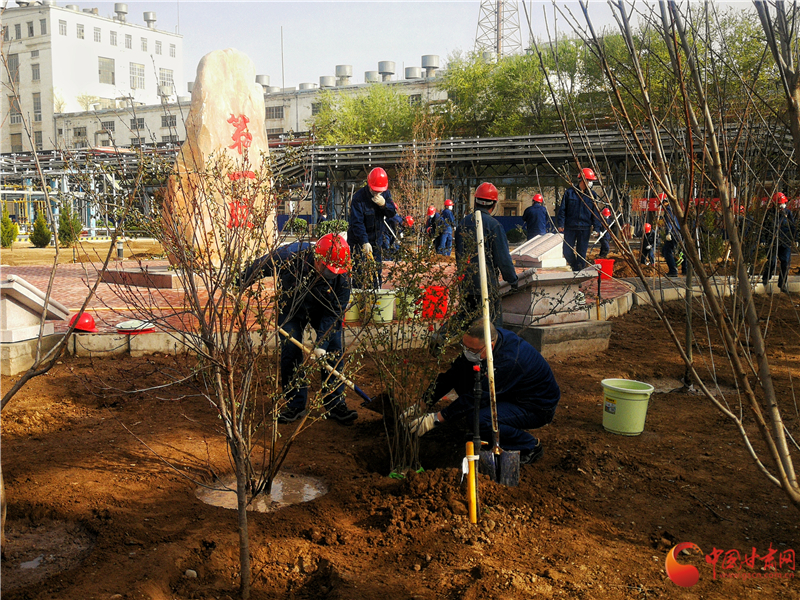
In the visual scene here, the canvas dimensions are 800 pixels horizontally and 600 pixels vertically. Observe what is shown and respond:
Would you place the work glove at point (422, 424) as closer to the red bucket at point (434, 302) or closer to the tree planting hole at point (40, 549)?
the red bucket at point (434, 302)

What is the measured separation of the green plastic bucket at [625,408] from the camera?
4773mm

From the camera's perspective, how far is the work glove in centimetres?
403

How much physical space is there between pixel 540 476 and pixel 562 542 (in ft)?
2.45

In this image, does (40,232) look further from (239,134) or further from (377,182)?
(377,182)

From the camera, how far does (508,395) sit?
14.4ft

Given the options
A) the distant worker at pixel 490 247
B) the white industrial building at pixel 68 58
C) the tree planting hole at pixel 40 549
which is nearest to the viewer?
the tree planting hole at pixel 40 549

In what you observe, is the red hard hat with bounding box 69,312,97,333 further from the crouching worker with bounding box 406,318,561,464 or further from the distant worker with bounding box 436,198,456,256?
the crouching worker with bounding box 406,318,561,464

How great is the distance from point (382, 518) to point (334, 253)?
1657mm

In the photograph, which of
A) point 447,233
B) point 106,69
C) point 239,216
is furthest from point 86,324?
point 106,69

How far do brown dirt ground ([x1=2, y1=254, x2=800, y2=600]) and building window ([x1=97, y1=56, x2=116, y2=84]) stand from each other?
65419 millimetres

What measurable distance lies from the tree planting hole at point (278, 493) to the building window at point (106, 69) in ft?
216

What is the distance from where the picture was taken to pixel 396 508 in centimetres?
346

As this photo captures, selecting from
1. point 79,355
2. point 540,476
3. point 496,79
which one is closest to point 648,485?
→ point 540,476

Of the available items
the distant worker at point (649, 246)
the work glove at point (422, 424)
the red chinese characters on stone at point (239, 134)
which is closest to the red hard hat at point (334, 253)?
the work glove at point (422, 424)
